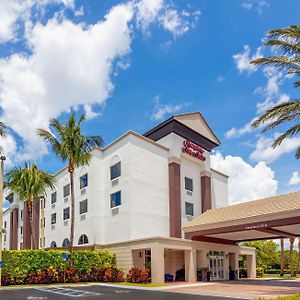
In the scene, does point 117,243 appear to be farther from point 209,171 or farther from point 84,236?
point 209,171

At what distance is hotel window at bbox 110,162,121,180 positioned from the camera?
40166 mm

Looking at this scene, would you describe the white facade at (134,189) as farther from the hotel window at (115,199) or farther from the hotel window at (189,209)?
the hotel window at (115,199)

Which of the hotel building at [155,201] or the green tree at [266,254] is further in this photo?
the green tree at [266,254]

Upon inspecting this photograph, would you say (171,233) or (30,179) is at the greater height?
(30,179)

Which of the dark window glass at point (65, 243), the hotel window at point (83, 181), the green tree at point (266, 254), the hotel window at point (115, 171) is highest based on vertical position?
the hotel window at point (115, 171)

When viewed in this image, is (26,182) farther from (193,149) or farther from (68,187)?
(193,149)

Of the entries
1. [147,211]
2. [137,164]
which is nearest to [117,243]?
[147,211]

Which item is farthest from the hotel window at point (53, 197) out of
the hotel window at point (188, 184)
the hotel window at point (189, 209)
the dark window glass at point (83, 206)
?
the hotel window at point (189, 209)

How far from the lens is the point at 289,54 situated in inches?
835

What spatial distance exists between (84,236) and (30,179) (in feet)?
26.7

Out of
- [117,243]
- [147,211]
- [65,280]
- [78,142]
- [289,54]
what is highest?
[289,54]

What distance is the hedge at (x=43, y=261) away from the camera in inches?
1250

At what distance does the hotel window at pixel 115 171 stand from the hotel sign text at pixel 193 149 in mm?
7313

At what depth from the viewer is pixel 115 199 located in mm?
39969
